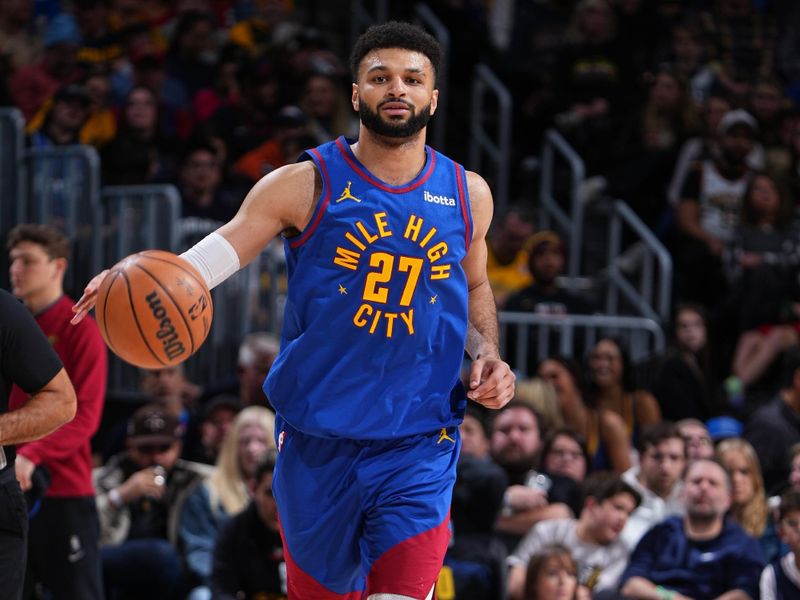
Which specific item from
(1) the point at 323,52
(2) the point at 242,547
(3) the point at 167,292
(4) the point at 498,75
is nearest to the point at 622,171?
(4) the point at 498,75

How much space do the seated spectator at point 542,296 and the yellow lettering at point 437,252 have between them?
19.2 feet

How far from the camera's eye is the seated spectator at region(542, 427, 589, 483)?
351 inches

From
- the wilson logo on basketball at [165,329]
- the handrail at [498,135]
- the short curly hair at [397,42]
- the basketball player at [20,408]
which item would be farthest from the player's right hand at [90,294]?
the handrail at [498,135]

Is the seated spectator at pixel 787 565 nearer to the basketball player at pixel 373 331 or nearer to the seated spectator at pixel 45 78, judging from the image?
the basketball player at pixel 373 331

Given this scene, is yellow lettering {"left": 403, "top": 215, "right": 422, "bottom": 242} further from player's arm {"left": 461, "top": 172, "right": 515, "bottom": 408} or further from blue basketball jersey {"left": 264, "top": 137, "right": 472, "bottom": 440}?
player's arm {"left": 461, "top": 172, "right": 515, "bottom": 408}

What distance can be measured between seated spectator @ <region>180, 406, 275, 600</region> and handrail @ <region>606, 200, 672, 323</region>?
428 centimetres

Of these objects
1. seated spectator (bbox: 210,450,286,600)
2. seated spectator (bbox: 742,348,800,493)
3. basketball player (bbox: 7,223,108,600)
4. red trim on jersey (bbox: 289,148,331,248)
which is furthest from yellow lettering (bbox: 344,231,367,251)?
seated spectator (bbox: 742,348,800,493)

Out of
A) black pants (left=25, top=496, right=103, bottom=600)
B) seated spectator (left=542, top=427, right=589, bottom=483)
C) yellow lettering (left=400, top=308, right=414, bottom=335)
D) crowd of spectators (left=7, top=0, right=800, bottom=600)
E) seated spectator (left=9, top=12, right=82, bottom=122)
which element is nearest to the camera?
yellow lettering (left=400, top=308, right=414, bottom=335)

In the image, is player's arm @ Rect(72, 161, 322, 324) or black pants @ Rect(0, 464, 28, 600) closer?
player's arm @ Rect(72, 161, 322, 324)

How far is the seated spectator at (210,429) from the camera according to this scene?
8.98 m

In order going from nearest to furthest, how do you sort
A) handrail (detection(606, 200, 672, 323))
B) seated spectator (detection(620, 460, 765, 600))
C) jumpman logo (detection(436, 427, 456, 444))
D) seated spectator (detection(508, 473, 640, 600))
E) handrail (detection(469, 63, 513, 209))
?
jumpman logo (detection(436, 427, 456, 444)), seated spectator (detection(620, 460, 765, 600)), seated spectator (detection(508, 473, 640, 600)), handrail (detection(606, 200, 672, 323)), handrail (detection(469, 63, 513, 209))

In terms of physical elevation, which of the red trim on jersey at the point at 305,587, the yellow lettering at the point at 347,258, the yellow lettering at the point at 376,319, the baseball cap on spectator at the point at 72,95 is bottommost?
the red trim on jersey at the point at 305,587

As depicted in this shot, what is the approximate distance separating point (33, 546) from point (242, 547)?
1.30 m

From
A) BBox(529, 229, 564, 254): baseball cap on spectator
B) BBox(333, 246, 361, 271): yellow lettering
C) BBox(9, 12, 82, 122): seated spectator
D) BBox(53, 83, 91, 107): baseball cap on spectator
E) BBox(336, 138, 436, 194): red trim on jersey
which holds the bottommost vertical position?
BBox(529, 229, 564, 254): baseball cap on spectator
